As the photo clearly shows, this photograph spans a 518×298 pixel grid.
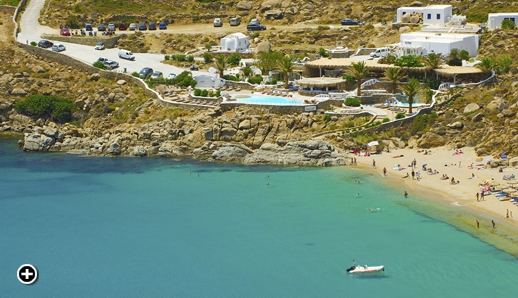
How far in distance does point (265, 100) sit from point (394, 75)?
1139 cm

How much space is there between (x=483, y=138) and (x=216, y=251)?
87.2ft

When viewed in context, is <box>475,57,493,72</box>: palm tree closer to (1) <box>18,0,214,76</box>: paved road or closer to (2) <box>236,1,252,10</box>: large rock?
(1) <box>18,0,214,76</box>: paved road

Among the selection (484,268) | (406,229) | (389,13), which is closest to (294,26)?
(389,13)

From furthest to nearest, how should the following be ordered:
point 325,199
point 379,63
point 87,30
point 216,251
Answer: point 87,30 → point 379,63 → point 325,199 → point 216,251

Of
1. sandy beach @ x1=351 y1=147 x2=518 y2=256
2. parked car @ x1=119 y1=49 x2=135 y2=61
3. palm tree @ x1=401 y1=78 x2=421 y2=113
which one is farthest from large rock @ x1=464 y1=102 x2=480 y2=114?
parked car @ x1=119 y1=49 x2=135 y2=61

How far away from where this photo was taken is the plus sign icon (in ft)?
168

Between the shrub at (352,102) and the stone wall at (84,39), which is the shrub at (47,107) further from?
the shrub at (352,102)

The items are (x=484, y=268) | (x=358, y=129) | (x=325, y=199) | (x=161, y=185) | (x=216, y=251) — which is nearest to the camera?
(x=484, y=268)

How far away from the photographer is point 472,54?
88812mm

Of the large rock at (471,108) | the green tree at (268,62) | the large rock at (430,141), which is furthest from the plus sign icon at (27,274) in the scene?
the large rock at (471,108)

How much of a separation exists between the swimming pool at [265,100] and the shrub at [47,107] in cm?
1612

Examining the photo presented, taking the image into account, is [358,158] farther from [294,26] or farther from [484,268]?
[294,26]

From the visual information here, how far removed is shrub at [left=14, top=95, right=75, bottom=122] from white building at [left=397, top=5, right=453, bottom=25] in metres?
36.9

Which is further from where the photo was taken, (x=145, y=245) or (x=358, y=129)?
(x=358, y=129)
